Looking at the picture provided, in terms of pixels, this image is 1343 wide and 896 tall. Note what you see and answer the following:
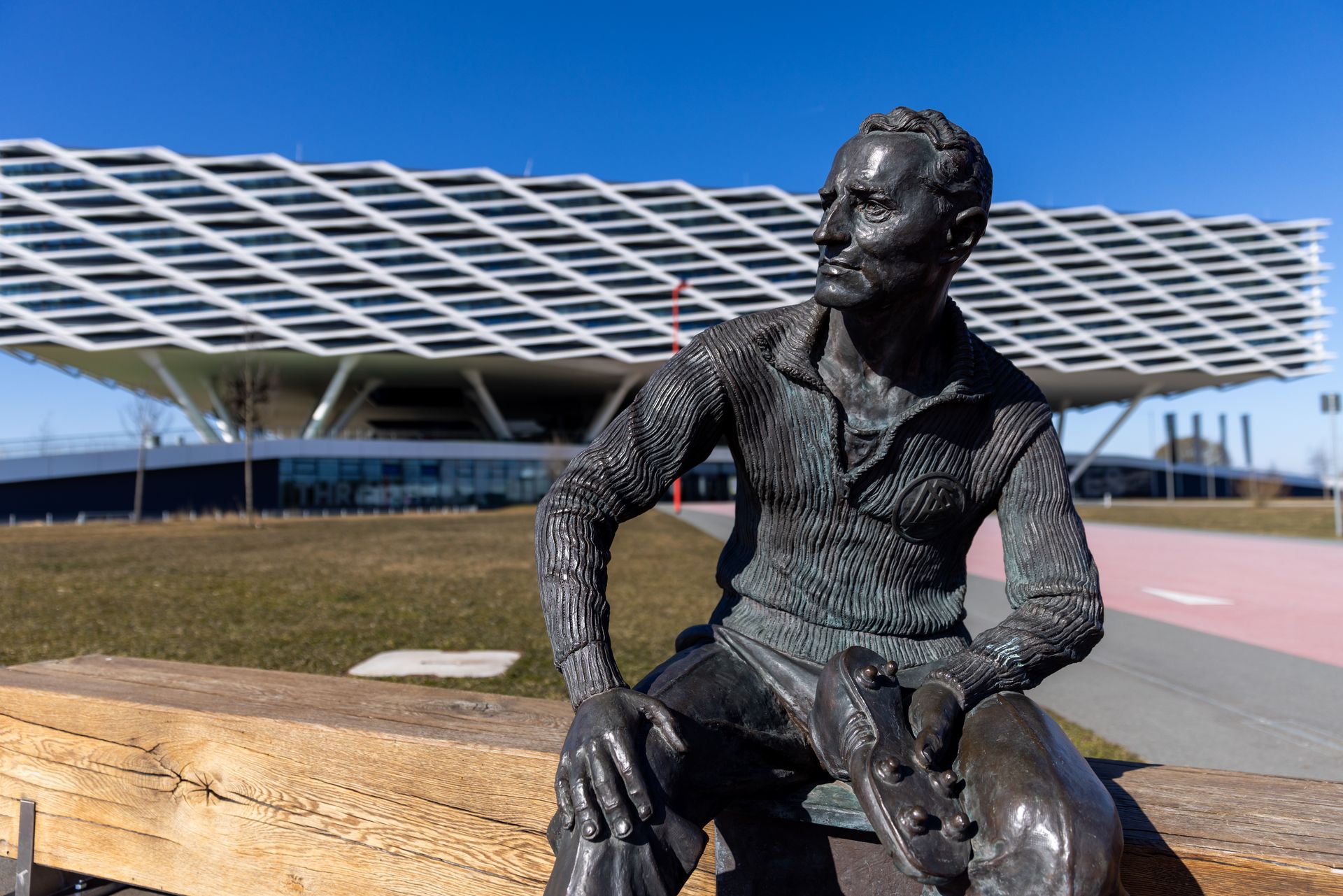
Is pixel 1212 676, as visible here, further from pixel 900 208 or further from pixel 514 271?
pixel 514 271

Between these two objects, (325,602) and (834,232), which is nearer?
(834,232)

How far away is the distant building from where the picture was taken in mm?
36375

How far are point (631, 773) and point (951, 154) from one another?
114cm

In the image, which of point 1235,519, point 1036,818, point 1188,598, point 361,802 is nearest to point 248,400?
point 1188,598

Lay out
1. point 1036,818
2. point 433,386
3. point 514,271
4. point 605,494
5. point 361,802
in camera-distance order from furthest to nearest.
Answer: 1. point 433,386
2. point 514,271
3. point 361,802
4. point 605,494
5. point 1036,818

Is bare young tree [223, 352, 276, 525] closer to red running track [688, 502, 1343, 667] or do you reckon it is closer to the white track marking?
red running track [688, 502, 1343, 667]

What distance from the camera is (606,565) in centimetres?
154

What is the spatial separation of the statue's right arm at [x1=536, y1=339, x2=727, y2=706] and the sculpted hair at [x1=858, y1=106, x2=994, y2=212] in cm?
52

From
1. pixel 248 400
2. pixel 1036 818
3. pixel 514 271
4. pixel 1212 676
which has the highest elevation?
pixel 514 271

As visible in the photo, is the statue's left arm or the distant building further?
the distant building

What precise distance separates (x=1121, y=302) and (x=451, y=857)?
2010 inches

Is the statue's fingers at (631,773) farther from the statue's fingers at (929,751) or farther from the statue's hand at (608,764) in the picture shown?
the statue's fingers at (929,751)

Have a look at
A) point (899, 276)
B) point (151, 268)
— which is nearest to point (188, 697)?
point (899, 276)

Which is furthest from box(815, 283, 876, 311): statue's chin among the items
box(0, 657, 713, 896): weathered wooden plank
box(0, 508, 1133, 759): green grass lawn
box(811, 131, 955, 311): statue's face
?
box(0, 508, 1133, 759): green grass lawn
